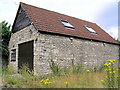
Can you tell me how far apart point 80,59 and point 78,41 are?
5.03ft

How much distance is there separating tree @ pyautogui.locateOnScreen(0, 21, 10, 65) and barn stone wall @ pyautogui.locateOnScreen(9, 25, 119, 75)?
0.82m

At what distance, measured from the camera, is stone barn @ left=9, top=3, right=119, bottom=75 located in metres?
8.53

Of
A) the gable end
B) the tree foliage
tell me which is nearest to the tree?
the tree foliage

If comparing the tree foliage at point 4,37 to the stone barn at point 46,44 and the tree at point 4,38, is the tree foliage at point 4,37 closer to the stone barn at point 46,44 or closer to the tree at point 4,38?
the tree at point 4,38

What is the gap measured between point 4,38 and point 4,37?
12 centimetres

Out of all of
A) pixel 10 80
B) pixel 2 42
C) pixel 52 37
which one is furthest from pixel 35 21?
pixel 2 42

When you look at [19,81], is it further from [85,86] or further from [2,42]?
[2,42]

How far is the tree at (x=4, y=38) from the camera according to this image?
12705 millimetres

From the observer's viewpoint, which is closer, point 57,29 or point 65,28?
point 57,29

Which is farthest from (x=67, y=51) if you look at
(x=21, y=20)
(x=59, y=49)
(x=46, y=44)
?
(x=21, y=20)

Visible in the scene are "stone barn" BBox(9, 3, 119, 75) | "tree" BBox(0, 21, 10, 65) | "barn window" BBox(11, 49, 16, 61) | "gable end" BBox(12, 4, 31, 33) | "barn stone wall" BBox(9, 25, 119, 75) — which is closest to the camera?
"barn stone wall" BBox(9, 25, 119, 75)

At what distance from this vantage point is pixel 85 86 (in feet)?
16.0

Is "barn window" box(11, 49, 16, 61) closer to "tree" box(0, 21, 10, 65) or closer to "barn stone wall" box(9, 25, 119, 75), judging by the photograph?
"barn stone wall" box(9, 25, 119, 75)

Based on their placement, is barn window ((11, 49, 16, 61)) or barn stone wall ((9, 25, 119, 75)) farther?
barn window ((11, 49, 16, 61))
